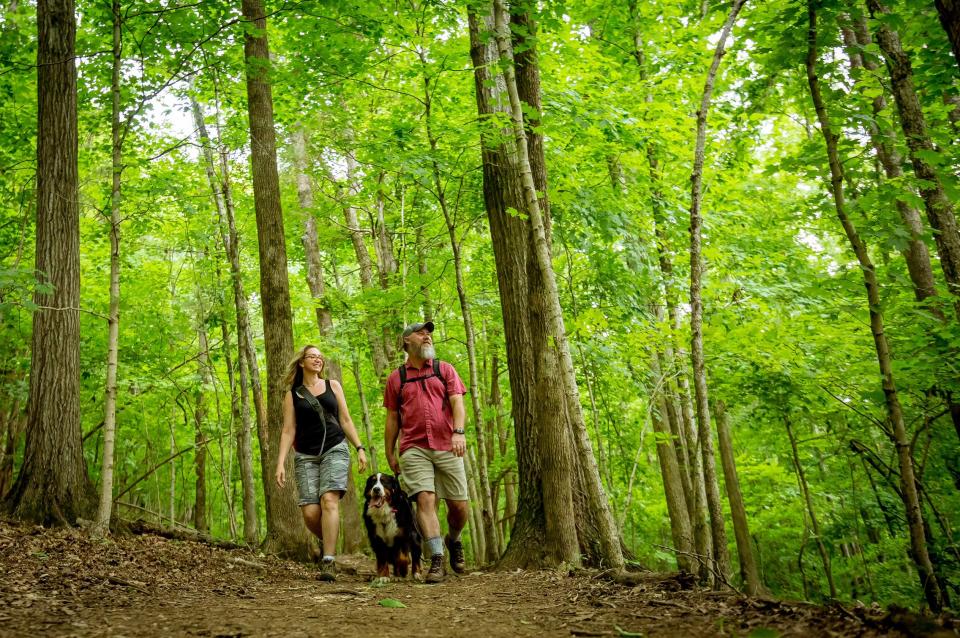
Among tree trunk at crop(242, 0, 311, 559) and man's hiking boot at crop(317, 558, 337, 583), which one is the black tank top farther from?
tree trunk at crop(242, 0, 311, 559)

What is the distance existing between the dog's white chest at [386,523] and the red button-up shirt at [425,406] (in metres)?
0.54

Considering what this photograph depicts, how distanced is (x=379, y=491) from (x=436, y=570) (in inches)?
32.9

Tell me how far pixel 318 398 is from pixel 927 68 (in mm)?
6371

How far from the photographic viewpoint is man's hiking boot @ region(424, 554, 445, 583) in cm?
518

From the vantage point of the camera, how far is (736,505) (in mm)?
11711

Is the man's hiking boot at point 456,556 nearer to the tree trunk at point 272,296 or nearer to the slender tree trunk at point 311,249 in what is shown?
the tree trunk at point 272,296

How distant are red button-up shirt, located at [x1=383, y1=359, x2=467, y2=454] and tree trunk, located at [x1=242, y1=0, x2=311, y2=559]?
7.64 feet

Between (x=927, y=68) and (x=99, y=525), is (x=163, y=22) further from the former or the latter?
(x=927, y=68)

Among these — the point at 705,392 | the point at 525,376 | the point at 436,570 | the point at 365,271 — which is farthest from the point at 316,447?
the point at 365,271

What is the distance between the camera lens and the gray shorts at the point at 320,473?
18.0 feet

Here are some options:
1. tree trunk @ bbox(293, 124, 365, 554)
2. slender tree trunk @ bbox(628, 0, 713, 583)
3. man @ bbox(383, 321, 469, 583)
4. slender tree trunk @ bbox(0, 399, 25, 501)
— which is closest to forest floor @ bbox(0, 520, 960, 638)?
man @ bbox(383, 321, 469, 583)

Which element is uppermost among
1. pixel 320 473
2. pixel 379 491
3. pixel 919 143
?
pixel 919 143

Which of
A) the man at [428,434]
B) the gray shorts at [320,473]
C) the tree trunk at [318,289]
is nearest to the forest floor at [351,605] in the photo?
the man at [428,434]

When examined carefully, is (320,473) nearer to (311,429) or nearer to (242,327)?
(311,429)
